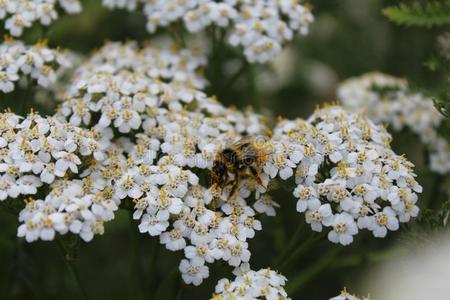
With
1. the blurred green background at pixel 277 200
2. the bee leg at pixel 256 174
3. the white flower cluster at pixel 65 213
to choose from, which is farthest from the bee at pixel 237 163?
the white flower cluster at pixel 65 213

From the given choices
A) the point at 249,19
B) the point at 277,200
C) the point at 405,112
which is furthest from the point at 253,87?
the point at 405,112

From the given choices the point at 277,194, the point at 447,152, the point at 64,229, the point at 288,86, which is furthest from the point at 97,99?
the point at 288,86

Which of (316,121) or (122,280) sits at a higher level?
(316,121)

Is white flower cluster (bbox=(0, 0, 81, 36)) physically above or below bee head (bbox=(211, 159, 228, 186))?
above

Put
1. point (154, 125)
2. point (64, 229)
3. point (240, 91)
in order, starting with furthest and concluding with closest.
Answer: point (240, 91) < point (154, 125) < point (64, 229)

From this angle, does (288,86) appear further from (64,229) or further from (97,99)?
(64,229)

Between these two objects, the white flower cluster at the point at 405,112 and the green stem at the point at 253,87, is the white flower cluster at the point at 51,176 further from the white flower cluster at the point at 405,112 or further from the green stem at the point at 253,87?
the white flower cluster at the point at 405,112

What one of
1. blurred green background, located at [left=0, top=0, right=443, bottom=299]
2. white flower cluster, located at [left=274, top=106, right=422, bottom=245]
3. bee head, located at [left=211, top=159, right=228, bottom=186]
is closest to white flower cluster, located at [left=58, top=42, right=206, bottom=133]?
blurred green background, located at [left=0, top=0, right=443, bottom=299]

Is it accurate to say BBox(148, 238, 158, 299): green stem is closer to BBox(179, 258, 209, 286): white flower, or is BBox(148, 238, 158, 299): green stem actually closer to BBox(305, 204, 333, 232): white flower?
BBox(179, 258, 209, 286): white flower
